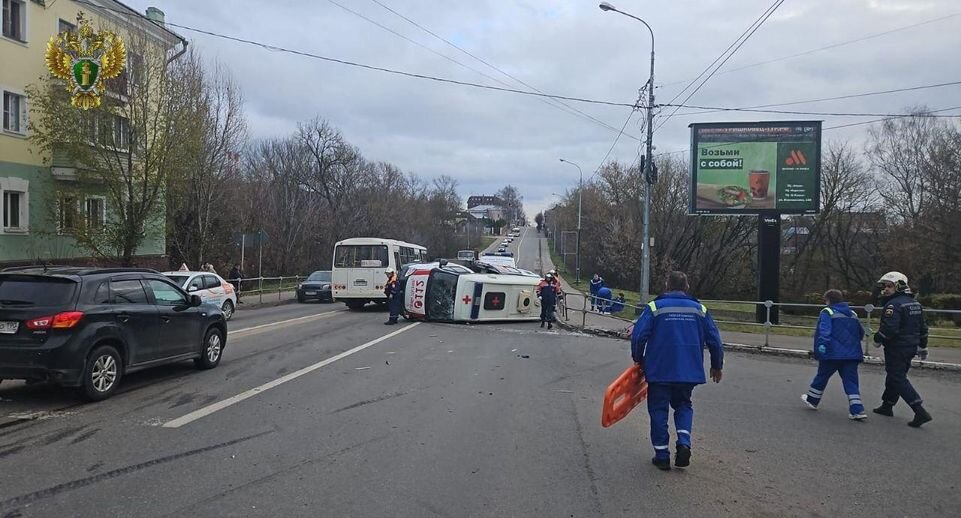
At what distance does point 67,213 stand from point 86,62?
20.0 ft

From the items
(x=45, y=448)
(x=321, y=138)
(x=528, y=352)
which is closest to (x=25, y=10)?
(x=528, y=352)

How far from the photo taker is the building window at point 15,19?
2417cm

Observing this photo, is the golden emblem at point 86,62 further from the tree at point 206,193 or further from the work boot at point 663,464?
the work boot at point 663,464

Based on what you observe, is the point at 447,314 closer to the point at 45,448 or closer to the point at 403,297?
the point at 403,297

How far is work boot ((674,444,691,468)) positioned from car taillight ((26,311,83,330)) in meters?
6.59

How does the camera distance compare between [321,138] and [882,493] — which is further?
[321,138]

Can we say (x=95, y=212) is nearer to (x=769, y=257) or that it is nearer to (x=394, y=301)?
(x=394, y=301)

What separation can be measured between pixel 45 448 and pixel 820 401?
29.0ft

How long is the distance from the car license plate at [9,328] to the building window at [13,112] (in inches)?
813

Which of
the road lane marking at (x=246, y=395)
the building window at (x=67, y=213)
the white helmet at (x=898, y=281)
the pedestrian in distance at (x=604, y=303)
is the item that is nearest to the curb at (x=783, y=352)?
the pedestrian in distance at (x=604, y=303)

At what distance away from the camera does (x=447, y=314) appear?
71.2 ft

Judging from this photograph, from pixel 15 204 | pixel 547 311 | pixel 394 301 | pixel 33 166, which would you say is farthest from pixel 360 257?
pixel 15 204

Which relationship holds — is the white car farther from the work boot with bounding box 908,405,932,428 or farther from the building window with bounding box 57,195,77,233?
the work boot with bounding box 908,405,932,428

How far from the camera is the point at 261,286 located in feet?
105
